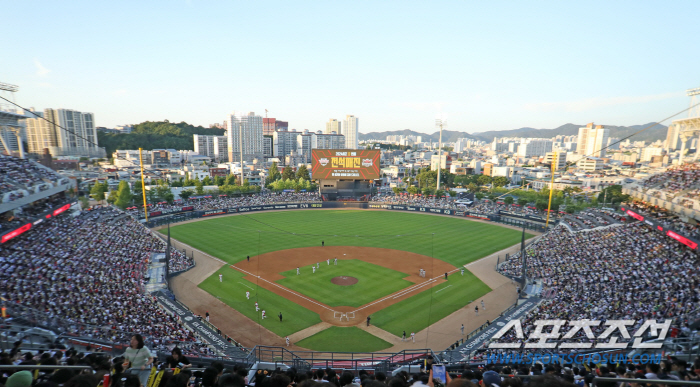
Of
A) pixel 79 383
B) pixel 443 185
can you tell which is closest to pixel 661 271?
pixel 79 383

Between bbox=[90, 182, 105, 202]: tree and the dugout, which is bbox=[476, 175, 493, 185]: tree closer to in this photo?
the dugout

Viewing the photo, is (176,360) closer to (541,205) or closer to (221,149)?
(541,205)

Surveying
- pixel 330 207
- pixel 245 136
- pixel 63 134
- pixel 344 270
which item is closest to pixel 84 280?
→ pixel 344 270

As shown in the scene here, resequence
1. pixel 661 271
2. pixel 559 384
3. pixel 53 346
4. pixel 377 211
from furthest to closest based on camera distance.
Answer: pixel 377 211 → pixel 661 271 → pixel 53 346 → pixel 559 384

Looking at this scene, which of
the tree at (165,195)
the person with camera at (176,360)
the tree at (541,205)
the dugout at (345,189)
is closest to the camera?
the person with camera at (176,360)

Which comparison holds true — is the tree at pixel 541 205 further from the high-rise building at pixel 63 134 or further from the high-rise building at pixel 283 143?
the high-rise building at pixel 283 143

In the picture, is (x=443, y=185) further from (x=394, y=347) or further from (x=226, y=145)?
(x=226, y=145)

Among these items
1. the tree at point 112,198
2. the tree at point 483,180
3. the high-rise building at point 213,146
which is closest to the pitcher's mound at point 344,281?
the tree at point 112,198
